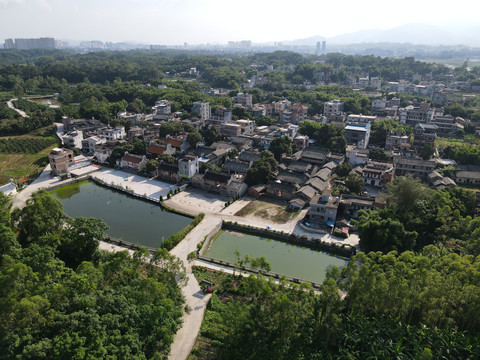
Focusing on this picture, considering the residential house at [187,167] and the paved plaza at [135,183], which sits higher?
the residential house at [187,167]

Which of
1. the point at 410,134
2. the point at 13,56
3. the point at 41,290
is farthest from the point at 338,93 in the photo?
the point at 13,56

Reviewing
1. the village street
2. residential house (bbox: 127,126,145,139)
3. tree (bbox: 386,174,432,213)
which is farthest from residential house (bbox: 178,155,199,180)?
tree (bbox: 386,174,432,213)

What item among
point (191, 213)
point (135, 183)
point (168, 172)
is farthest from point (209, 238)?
Result: point (135, 183)

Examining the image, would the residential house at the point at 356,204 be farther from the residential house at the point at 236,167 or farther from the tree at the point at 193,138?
the tree at the point at 193,138

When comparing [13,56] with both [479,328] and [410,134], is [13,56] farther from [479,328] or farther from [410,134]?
[479,328]

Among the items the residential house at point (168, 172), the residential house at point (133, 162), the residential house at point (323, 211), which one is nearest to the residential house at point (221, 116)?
the residential house at point (133, 162)

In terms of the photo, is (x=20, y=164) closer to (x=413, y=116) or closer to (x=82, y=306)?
(x=82, y=306)

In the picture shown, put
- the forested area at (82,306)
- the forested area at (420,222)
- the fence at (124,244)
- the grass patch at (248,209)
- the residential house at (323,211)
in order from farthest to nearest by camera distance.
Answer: the grass patch at (248,209) → the residential house at (323,211) → the fence at (124,244) → the forested area at (420,222) → the forested area at (82,306)

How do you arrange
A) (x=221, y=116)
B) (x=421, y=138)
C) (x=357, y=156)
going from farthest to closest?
(x=221, y=116) < (x=421, y=138) < (x=357, y=156)
